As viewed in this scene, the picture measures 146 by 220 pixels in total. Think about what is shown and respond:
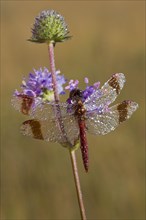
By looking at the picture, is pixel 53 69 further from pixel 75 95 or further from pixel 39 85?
pixel 39 85

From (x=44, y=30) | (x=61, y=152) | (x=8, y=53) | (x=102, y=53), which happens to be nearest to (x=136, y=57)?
(x=102, y=53)

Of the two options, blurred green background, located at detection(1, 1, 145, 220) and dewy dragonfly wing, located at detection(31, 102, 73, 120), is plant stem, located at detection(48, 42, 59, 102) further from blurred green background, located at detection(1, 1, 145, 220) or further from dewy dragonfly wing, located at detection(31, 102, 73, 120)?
blurred green background, located at detection(1, 1, 145, 220)

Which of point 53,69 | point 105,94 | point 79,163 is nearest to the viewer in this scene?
point 53,69

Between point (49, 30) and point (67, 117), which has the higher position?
point (49, 30)

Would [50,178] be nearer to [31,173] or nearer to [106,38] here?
[31,173]

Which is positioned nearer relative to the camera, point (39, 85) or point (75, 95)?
point (75, 95)

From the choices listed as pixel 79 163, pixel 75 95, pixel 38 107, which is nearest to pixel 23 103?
pixel 38 107
